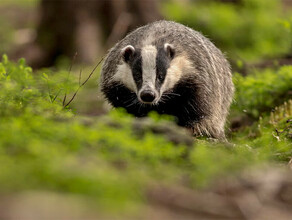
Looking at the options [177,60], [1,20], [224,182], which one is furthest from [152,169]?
[1,20]

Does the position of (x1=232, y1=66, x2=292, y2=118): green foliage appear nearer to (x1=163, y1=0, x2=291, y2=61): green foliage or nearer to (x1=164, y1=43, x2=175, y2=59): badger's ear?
(x1=164, y1=43, x2=175, y2=59): badger's ear

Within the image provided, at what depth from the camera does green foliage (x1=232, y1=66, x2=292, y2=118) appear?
639 centimetres

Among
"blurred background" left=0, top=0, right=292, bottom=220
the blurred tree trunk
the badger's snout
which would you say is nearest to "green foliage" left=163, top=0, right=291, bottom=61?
the blurred tree trunk

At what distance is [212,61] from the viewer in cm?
574

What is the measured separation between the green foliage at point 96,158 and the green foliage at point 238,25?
783cm

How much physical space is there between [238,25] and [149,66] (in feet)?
25.2

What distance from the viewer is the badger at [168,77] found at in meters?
4.93

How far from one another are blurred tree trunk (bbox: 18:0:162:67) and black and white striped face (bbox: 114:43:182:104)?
18.4 feet

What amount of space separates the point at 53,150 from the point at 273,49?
8.87m

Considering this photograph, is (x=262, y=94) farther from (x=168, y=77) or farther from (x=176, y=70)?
(x=168, y=77)

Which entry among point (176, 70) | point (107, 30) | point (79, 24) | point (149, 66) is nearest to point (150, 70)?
point (149, 66)

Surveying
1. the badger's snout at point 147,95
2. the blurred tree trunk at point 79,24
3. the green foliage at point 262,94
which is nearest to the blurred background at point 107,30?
the blurred tree trunk at point 79,24

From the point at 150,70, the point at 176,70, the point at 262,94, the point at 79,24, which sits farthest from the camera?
the point at 79,24

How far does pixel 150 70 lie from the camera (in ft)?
15.9
